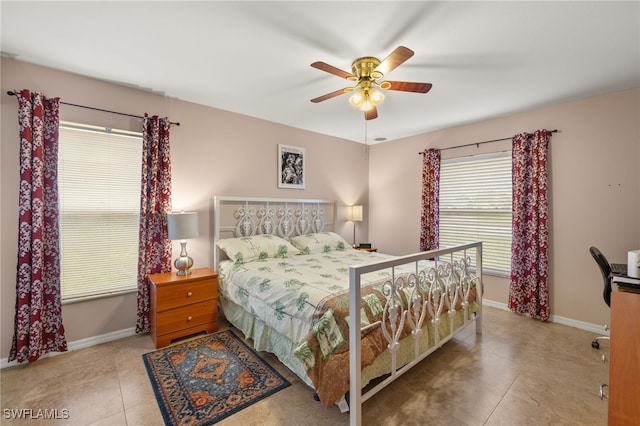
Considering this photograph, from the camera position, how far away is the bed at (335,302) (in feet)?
5.29

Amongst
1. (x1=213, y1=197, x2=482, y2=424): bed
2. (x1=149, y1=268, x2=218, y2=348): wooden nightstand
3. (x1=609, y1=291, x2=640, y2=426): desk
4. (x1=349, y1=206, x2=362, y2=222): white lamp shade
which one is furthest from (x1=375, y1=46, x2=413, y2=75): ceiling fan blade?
(x1=349, y1=206, x2=362, y2=222): white lamp shade

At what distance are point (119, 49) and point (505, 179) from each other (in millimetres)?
4282

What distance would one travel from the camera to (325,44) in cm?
201

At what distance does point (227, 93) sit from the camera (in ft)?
9.50

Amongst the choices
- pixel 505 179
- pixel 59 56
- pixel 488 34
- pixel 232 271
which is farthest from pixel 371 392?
pixel 59 56

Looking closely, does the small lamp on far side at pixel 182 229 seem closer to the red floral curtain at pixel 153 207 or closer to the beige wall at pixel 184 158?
the red floral curtain at pixel 153 207

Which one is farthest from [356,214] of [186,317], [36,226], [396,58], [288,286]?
[36,226]

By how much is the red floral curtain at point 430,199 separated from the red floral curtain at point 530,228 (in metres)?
0.98

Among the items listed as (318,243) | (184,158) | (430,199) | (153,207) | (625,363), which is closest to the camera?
(625,363)

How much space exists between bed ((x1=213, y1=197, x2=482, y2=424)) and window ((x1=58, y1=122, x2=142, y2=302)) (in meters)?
0.87

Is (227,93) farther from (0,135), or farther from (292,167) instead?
(0,135)

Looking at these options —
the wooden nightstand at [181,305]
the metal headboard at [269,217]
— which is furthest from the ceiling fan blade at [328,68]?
the wooden nightstand at [181,305]

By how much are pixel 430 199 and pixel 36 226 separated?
14.5 feet

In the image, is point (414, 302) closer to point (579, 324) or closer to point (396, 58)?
point (396, 58)
